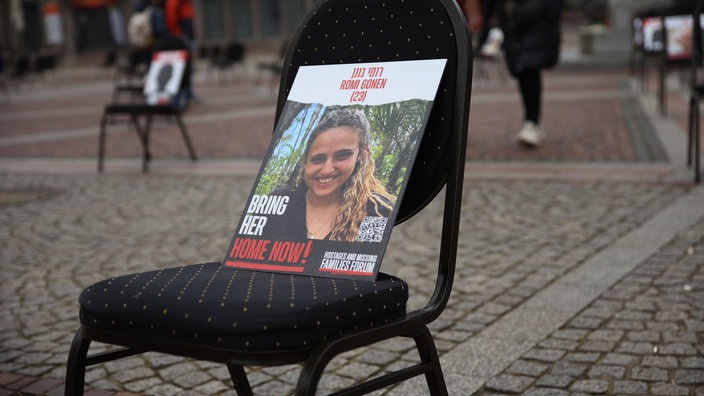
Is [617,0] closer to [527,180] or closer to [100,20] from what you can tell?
[527,180]

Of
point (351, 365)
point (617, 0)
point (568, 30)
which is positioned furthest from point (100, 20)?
point (351, 365)

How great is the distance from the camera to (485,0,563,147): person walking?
8.46 m

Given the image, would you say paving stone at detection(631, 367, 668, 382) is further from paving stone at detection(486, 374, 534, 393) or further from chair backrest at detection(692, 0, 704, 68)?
chair backrest at detection(692, 0, 704, 68)

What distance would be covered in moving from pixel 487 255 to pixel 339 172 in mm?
2875

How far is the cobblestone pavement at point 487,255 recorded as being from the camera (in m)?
3.30

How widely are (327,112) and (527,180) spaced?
5.00 meters

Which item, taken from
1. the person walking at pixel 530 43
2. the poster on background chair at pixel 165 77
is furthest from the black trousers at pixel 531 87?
the poster on background chair at pixel 165 77

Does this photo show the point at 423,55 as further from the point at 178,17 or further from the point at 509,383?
the point at 178,17

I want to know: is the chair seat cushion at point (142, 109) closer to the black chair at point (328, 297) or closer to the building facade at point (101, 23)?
the black chair at point (328, 297)

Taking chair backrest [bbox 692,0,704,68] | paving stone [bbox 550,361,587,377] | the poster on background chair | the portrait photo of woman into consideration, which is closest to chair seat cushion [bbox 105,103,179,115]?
the poster on background chair

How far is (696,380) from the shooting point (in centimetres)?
304

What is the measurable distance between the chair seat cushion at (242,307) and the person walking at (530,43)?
6.66 metres

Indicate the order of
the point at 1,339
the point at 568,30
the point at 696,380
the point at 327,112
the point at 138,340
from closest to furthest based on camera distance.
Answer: the point at 138,340
the point at 327,112
the point at 696,380
the point at 1,339
the point at 568,30

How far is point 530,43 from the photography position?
27.9 feet
